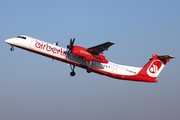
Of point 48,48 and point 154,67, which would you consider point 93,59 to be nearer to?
point 48,48

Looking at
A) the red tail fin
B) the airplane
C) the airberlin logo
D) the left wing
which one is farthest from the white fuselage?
the airberlin logo

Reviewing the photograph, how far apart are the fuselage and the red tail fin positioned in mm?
578

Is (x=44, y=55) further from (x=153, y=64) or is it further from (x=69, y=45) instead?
(x=153, y=64)

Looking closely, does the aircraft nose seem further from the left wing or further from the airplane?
the left wing

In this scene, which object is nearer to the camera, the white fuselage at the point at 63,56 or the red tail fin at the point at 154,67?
the white fuselage at the point at 63,56

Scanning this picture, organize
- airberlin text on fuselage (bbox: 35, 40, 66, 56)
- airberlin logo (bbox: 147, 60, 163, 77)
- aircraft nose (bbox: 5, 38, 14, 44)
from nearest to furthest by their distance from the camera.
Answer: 1. aircraft nose (bbox: 5, 38, 14, 44)
2. airberlin text on fuselage (bbox: 35, 40, 66, 56)
3. airberlin logo (bbox: 147, 60, 163, 77)

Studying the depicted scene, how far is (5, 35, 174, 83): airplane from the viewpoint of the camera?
1515 inches

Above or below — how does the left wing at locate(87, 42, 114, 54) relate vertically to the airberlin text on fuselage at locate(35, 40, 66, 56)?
above

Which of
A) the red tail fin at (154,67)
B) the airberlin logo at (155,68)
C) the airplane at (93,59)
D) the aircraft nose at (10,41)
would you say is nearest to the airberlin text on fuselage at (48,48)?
the airplane at (93,59)

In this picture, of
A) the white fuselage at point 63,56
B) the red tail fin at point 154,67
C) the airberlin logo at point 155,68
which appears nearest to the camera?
the white fuselage at point 63,56

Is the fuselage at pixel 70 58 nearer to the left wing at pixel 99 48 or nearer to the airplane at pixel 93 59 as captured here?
the airplane at pixel 93 59

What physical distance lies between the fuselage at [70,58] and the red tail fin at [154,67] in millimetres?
578

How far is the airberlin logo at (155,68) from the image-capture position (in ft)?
142

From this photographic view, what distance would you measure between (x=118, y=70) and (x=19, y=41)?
12011mm
